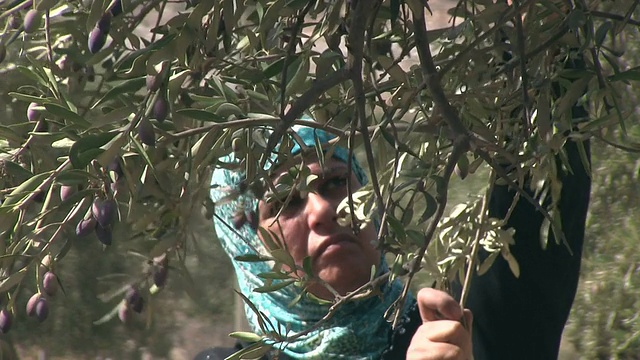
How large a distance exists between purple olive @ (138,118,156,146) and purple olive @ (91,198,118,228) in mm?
87

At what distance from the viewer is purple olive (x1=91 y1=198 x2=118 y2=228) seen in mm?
1080

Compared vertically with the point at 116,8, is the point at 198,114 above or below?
below

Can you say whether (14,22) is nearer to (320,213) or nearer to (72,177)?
(72,177)

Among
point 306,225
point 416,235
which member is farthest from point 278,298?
point 416,235

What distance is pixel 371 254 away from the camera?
2129 millimetres

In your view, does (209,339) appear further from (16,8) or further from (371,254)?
(16,8)

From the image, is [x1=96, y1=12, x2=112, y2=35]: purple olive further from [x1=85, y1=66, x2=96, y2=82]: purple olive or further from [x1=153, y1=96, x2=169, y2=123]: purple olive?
[x1=85, y1=66, x2=96, y2=82]: purple olive

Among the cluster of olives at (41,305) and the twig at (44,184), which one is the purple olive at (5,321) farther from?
the twig at (44,184)

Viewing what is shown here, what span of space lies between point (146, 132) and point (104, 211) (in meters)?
0.10

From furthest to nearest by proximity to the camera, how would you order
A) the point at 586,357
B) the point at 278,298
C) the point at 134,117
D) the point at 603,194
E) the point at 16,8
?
the point at 586,357 → the point at 603,194 → the point at 278,298 → the point at 16,8 → the point at 134,117

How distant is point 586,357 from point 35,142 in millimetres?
2551

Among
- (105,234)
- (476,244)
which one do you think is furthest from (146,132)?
(476,244)

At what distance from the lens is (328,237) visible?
2.12 m

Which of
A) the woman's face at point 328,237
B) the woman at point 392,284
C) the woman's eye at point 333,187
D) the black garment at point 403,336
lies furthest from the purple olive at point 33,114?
the black garment at point 403,336
